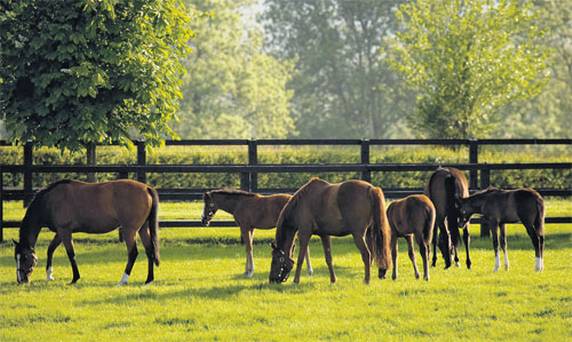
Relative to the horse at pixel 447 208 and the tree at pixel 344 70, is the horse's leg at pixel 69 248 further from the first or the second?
the tree at pixel 344 70

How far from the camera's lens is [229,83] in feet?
162

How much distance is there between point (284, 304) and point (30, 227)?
4451mm

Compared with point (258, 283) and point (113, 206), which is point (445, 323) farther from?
point (113, 206)

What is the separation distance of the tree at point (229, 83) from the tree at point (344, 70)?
13.9ft

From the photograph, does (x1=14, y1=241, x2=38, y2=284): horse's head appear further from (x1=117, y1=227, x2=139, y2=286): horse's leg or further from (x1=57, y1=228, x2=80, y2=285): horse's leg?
(x1=117, y1=227, x2=139, y2=286): horse's leg

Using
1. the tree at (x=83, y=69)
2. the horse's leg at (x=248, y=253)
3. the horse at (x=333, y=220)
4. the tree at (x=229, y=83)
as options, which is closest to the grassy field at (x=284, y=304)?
the horse's leg at (x=248, y=253)

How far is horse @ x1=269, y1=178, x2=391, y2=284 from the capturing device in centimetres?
1177

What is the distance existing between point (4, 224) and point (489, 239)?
378 inches

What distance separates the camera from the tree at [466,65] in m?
29.7

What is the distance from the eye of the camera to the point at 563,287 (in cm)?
1164

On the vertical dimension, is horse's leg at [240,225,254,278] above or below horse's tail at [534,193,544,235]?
below

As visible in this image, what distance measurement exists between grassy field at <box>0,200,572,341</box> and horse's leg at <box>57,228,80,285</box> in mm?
181

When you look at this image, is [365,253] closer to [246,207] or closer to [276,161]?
[246,207]

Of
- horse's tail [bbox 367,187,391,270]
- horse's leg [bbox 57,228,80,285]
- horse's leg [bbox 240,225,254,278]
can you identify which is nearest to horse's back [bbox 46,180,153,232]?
horse's leg [bbox 57,228,80,285]
